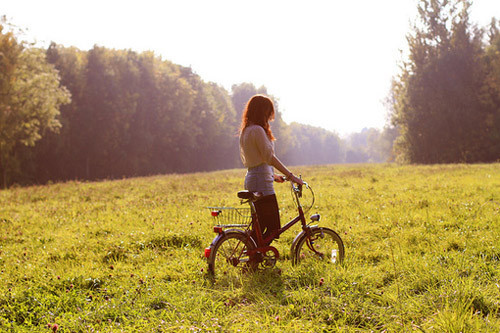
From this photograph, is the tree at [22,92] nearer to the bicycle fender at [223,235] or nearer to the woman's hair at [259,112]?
the woman's hair at [259,112]

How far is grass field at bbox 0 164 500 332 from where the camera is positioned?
157 inches

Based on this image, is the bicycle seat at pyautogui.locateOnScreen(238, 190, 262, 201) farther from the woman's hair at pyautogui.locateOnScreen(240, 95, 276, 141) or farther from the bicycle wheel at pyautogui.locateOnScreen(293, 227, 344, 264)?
the bicycle wheel at pyautogui.locateOnScreen(293, 227, 344, 264)

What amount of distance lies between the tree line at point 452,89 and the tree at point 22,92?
3076 centimetres

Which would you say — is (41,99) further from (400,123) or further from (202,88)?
(202,88)

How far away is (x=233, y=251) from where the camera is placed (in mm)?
5281

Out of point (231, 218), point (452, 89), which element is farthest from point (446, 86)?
point (231, 218)

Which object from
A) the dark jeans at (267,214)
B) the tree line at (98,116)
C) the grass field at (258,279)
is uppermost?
the tree line at (98,116)

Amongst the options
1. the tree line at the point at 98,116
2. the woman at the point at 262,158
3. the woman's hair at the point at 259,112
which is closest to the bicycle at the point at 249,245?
the woman at the point at 262,158

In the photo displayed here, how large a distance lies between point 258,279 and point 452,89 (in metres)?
35.2

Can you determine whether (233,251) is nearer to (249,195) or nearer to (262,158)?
(249,195)

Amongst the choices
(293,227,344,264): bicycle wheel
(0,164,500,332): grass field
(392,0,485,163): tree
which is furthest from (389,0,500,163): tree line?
(293,227,344,264): bicycle wheel

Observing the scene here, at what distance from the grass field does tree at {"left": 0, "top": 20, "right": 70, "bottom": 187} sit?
1849cm

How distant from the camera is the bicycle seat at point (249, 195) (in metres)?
4.89

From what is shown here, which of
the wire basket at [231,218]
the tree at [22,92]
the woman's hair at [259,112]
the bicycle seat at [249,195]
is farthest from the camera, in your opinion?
the tree at [22,92]
